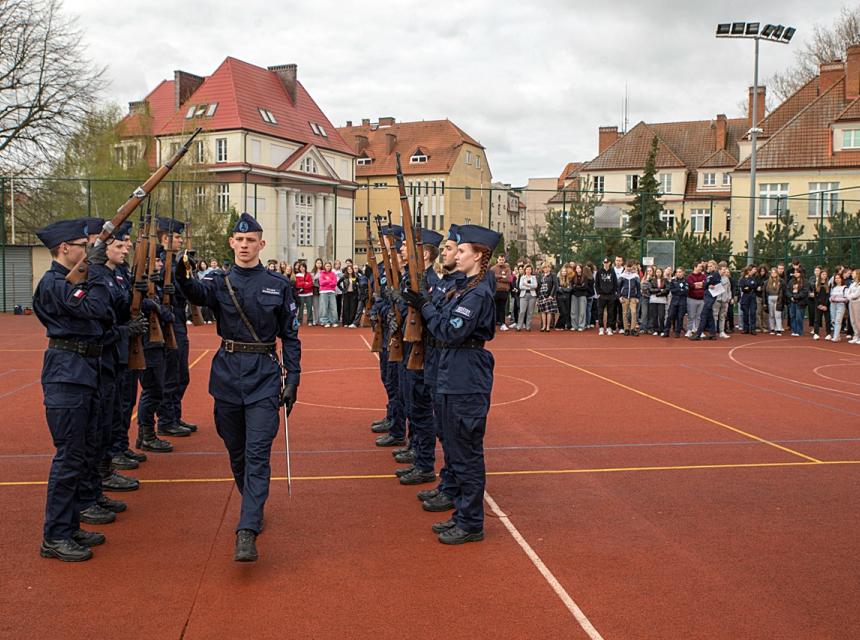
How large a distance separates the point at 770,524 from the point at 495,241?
284cm

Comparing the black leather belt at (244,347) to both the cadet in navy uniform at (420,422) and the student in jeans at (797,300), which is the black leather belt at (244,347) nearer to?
the cadet in navy uniform at (420,422)

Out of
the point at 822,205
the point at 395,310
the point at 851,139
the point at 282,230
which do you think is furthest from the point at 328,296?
the point at 851,139

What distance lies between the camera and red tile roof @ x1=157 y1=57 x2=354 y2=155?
160ft

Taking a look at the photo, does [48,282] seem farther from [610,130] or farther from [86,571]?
[610,130]

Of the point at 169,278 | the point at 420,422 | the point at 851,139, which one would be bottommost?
the point at 420,422

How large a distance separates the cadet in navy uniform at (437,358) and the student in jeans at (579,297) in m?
15.5

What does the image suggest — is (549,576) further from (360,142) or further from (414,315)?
(360,142)

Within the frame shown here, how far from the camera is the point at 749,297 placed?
21.3 m

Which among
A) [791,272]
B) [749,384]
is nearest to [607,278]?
[791,272]

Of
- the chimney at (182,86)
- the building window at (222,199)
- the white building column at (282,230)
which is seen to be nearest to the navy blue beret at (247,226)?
the building window at (222,199)

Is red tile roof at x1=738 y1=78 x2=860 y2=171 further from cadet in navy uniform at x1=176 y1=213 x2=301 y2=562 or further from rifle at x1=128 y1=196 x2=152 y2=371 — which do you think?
cadet in navy uniform at x1=176 y1=213 x2=301 y2=562

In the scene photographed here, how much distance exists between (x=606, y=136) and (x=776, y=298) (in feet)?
165

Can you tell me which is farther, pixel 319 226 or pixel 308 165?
pixel 308 165

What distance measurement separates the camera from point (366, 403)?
34.5 feet
